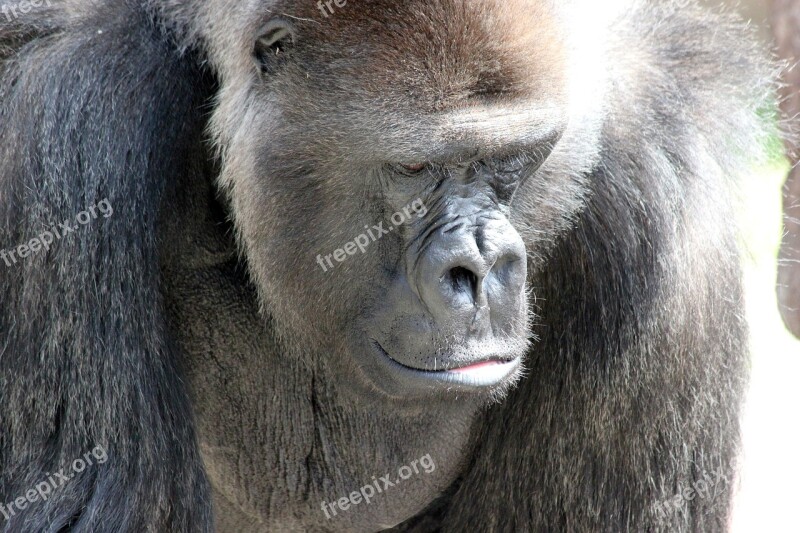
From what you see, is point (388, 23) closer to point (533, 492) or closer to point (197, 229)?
point (197, 229)

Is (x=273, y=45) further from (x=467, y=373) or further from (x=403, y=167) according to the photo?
(x=467, y=373)

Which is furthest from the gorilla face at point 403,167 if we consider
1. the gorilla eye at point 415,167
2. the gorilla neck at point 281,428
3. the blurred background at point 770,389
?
the blurred background at point 770,389

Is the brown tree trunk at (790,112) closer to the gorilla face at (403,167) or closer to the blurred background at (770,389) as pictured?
the blurred background at (770,389)

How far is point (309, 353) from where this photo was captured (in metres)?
3.85

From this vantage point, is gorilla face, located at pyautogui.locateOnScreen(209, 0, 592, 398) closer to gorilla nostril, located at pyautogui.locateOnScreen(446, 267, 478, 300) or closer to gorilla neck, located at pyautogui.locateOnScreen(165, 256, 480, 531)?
gorilla nostril, located at pyautogui.locateOnScreen(446, 267, 478, 300)

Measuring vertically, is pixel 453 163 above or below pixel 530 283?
above

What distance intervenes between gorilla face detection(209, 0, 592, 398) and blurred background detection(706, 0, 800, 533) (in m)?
1.42

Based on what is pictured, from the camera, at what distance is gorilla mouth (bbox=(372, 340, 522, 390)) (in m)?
3.27

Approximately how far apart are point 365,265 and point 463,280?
0.36 m

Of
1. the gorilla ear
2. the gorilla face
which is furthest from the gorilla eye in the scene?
the gorilla ear

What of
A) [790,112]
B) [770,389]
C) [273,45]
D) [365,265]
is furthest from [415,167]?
[770,389]

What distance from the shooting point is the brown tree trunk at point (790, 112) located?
19.1 ft

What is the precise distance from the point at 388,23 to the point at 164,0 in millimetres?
919

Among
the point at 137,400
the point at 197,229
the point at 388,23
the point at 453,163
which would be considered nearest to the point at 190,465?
the point at 137,400
